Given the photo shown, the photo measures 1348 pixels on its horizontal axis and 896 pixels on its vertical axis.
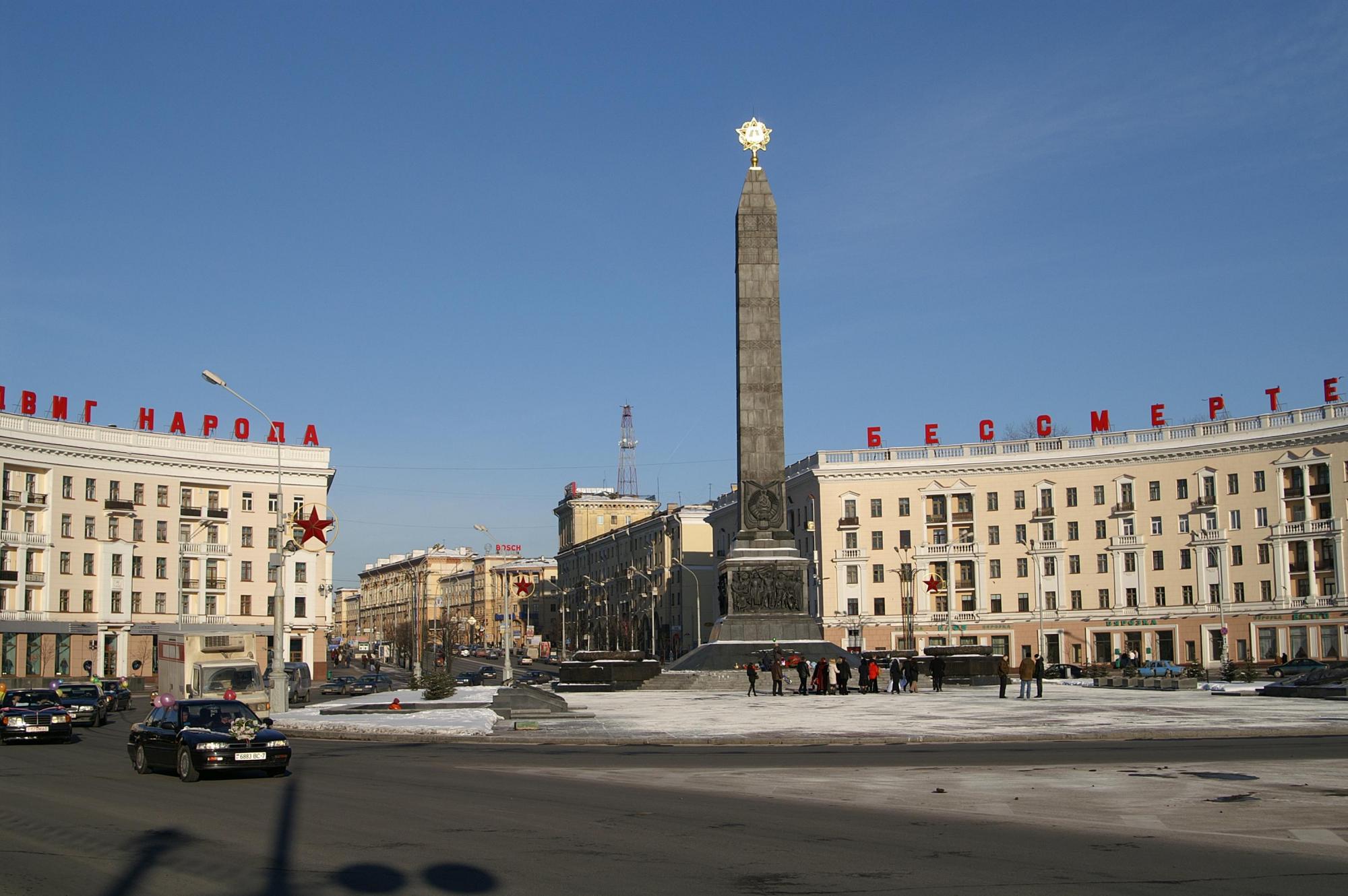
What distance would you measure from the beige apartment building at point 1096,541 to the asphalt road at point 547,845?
6173 cm

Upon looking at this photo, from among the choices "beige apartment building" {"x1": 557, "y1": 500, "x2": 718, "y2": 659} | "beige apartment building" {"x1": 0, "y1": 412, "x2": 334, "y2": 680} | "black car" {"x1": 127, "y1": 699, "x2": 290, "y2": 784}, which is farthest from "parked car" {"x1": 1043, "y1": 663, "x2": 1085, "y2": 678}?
"black car" {"x1": 127, "y1": 699, "x2": 290, "y2": 784}

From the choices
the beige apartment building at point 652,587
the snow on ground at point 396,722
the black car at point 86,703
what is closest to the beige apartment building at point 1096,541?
the beige apartment building at point 652,587

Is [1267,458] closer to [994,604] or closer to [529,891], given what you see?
[994,604]

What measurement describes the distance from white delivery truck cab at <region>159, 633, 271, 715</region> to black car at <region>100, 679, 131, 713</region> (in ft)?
27.8

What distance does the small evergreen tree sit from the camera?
4281 centimetres

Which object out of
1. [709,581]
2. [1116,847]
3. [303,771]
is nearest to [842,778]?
[1116,847]

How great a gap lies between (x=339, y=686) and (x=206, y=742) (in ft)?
154

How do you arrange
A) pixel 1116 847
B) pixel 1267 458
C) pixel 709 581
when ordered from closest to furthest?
pixel 1116 847
pixel 1267 458
pixel 709 581

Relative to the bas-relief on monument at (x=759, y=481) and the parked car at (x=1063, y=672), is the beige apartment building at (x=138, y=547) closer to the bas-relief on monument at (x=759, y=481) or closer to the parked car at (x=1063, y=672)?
the bas-relief on monument at (x=759, y=481)

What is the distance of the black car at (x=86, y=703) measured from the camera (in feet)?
122

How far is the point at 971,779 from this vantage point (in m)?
18.4

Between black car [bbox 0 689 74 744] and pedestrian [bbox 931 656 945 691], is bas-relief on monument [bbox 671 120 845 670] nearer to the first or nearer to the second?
pedestrian [bbox 931 656 945 691]

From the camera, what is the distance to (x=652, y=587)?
116m

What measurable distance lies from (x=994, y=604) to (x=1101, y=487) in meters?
10.8
